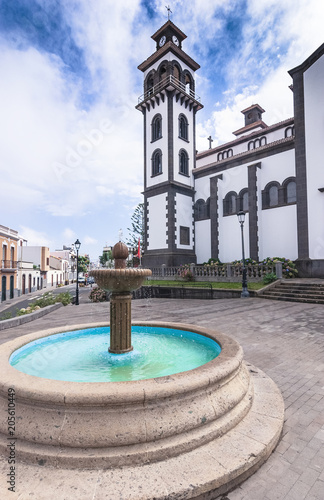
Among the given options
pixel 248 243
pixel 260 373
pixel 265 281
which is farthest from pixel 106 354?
pixel 248 243

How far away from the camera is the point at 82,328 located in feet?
18.3

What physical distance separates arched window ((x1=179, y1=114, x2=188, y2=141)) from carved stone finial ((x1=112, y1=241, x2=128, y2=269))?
81.2 feet

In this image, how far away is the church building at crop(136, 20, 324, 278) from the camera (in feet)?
59.6

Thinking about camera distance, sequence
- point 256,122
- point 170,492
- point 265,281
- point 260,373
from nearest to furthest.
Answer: point 170,492 < point 260,373 < point 265,281 < point 256,122

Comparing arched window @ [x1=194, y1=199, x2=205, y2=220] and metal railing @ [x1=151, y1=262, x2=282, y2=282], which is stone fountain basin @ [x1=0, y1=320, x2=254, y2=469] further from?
arched window @ [x1=194, y1=199, x2=205, y2=220]

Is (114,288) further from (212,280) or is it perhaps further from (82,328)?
(212,280)

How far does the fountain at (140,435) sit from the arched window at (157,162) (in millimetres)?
25202

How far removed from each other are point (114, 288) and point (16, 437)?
7.44 feet

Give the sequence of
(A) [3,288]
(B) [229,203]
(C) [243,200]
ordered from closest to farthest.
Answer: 1. (C) [243,200]
2. (B) [229,203]
3. (A) [3,288]

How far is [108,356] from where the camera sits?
4.20 m

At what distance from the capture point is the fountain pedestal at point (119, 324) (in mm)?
4285

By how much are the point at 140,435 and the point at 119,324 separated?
2.16 meters

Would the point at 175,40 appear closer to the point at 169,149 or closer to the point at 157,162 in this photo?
the point at 169,149

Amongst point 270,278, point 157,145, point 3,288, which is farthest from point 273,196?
point 3,288
